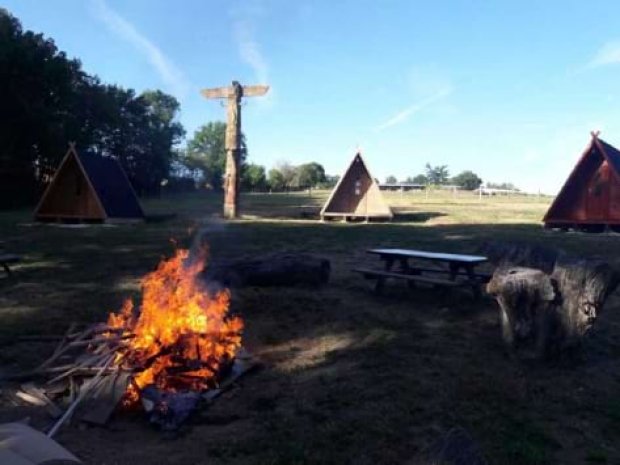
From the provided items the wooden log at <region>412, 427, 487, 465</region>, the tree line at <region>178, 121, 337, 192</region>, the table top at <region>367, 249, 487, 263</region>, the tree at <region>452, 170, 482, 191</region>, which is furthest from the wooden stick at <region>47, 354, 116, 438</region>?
the tree at <region>452, 170, 482, 191</region>

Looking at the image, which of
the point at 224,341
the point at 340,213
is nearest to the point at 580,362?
the point at 224,341

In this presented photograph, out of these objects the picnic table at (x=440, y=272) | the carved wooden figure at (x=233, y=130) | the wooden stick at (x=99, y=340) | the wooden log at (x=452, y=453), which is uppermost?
the carved wooden figure at (x=233, y=130)

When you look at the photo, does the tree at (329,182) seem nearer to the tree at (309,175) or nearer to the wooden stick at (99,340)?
the tree at (309,175)

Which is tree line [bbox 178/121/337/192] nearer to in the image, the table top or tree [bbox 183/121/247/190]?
tree [bbox 183/121/247/190]

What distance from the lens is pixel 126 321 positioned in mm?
6828

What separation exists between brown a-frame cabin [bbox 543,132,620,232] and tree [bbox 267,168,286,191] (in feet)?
196

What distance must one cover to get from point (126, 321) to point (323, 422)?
296 centimetres

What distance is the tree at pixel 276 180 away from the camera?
82.6 m

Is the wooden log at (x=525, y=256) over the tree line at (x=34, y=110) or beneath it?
beneath

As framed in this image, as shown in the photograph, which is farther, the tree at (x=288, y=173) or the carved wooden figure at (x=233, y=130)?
the tree at (x=288, y=173)

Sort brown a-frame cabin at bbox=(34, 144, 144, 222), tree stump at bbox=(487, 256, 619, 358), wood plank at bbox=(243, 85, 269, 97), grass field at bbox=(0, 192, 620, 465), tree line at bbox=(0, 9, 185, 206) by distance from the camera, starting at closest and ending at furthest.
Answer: grass field at bbox=(0, 192, 620, 465) → tree stump at bbox=(487, 256, 619, 358) → brown a-frame cabin at bbox=(34, 144, 144, 222) → wood plank at bbox=(243, 85, 269, 97) → tree line at bbox=(0, 9, 185, 206)

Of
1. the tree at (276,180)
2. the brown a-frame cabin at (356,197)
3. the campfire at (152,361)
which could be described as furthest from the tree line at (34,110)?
the tree at (276,180)

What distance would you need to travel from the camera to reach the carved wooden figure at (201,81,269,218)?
26969 mm

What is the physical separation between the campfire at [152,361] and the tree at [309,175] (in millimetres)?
84160
